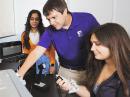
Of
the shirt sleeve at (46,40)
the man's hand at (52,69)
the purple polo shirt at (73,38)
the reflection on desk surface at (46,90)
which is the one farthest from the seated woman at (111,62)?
the man's hand at (52,69)

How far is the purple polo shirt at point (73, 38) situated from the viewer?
186cm

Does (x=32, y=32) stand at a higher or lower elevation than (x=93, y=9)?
lower

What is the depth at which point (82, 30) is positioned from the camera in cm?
186

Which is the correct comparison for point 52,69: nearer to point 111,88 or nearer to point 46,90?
point 46,90

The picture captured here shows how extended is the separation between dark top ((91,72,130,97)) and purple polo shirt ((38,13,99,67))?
497mm

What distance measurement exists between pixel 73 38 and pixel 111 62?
481 mm

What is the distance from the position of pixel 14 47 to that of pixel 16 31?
0.83m

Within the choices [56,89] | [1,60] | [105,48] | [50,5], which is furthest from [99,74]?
[1,60]

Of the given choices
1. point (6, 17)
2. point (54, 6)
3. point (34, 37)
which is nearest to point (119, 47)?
point (54, 6)

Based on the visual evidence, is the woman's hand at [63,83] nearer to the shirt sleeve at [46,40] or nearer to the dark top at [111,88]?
the dark top at [111,88]

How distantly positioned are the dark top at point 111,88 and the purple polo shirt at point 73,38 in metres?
0.50

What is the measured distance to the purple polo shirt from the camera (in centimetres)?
186

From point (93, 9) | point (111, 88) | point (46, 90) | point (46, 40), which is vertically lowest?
point (46, 90)

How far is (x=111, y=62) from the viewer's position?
146 centimetres
